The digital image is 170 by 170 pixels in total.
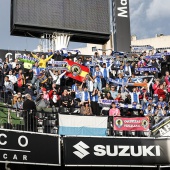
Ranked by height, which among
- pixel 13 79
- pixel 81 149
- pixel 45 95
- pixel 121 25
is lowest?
pixel 81 149

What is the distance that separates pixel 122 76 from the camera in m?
23.4

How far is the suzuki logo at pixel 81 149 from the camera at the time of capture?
18.1m

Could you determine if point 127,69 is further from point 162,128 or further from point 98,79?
point 162,128

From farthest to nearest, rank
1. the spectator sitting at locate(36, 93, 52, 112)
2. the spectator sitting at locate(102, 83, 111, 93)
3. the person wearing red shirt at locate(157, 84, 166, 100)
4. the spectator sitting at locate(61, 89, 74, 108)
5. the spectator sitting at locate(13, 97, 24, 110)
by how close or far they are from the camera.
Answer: the person wearing red shirt at locate(157, 84, 166, 100)
the spectator sitting at locate(102, 83, 111, 93)
the spectator sitting at locate(61, 89, 74, 108)
the spectator sitting at locate(36, 93, 52, 112)
the spectator sitting at locate(13, 97, 24, 110)

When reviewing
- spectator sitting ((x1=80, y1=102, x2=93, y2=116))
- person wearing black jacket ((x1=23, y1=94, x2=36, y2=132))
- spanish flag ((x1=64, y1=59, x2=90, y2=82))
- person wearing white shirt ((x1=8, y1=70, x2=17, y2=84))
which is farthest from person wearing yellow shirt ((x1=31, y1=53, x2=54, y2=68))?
person wearing black jacket ((x1=23, y1=94, x2=36, y2=132))

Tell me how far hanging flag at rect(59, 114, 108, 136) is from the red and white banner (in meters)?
0.61

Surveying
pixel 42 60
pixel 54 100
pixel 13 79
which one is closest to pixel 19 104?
pixel 54 100

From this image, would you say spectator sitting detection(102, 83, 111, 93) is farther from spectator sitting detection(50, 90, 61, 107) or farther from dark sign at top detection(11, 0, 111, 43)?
dark sign at top detection(11, 0, 111, 43)

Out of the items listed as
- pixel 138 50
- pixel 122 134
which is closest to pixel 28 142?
pixel 122 134

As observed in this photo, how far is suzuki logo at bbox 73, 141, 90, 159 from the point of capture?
Answer: 59.4 ft

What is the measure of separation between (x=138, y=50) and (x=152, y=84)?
5.26 m

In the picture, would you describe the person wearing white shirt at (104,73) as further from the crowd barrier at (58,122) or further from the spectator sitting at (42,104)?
the spectator sitting at (42,104)

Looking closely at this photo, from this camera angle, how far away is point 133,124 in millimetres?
18984

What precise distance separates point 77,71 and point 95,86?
6.41 ft
